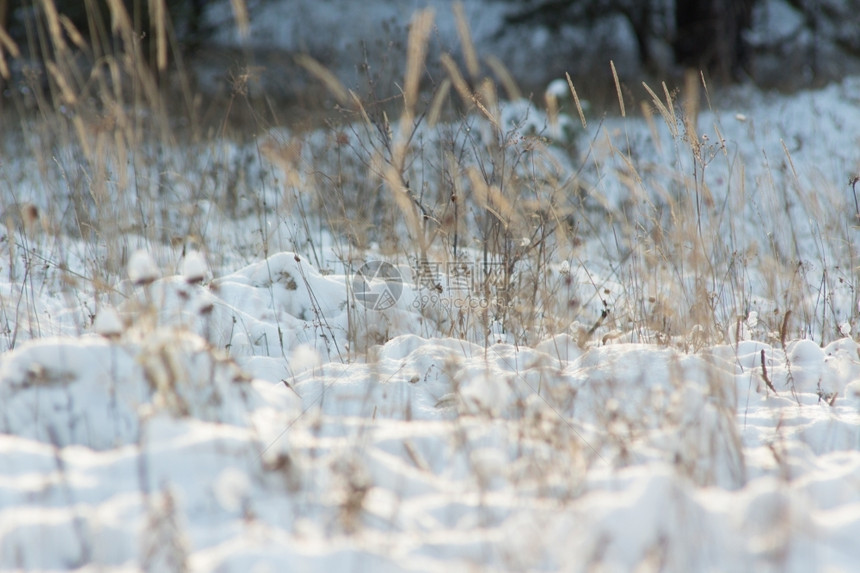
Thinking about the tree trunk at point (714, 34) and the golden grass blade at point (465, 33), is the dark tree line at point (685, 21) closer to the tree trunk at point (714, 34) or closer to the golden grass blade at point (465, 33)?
the tree trunk at point (714, 34)

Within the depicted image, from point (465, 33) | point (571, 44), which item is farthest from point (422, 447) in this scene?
point (571, 44)

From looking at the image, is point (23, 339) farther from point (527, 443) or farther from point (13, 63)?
point (13, 63)

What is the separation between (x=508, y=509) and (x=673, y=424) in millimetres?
551

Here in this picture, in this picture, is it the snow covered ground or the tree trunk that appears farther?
the tree trunk

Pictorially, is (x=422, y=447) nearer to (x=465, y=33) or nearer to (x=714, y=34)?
(x=465, y=33)

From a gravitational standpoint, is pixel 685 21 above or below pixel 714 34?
above

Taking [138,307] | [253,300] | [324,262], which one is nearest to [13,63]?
[324,262]

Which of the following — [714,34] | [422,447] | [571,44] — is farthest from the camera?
[571,44]

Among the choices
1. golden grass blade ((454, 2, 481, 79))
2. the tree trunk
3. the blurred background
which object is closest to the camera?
golden grass blade ((454, 2, 481, 79))

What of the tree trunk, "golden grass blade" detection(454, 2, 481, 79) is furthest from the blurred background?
"golden grass blade" detection(454, 2, 481, 79)

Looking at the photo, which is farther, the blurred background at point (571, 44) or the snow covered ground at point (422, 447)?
the blurred background at point (571, 44)

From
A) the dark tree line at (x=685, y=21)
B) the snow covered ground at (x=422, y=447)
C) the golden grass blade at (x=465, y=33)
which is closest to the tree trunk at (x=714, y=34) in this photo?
the dark tree line at (x=685, y=21)

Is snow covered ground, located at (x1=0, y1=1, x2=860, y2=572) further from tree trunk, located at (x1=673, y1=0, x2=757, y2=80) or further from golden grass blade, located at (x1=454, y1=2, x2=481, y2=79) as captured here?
tree trunk, located at (x1=673, y1=0, x2=757, y2=80)

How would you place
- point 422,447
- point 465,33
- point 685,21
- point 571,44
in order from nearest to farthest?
point 422,447 → point 465,33 → point 685,21 → point 571,44
